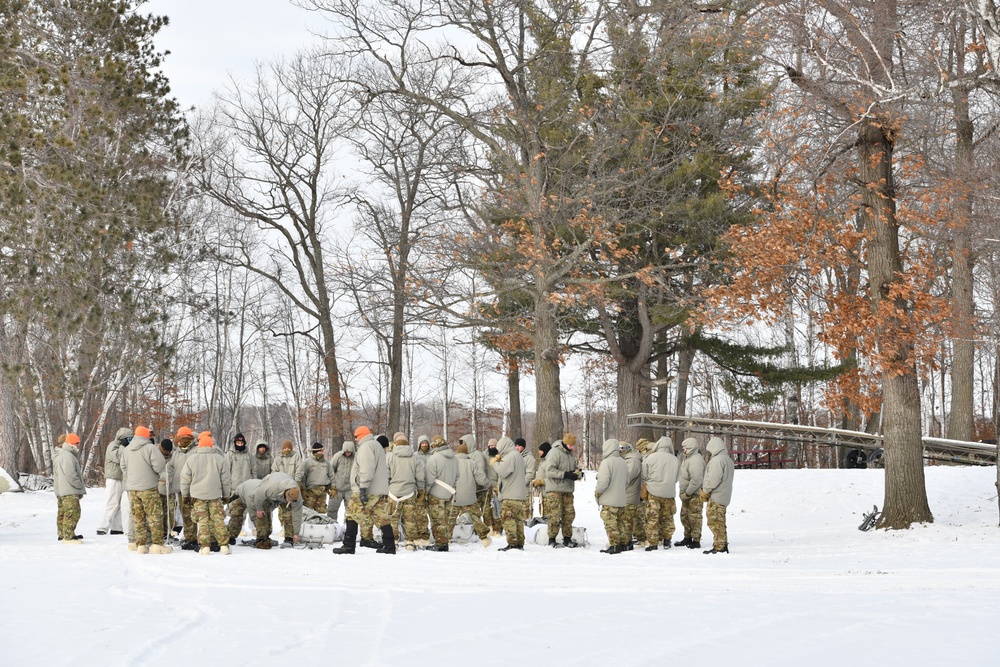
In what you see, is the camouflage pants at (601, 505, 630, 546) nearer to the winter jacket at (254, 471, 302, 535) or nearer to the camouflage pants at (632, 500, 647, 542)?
the camouflage pants at (632, 500, 647, 542)

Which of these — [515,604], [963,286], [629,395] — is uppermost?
[963,286]

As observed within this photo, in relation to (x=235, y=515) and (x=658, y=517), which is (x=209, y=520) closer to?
(x=235, y=515)

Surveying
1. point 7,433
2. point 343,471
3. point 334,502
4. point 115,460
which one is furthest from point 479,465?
point 7,433

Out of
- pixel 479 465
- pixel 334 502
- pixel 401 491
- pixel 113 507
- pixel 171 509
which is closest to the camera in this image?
pixel 401 491

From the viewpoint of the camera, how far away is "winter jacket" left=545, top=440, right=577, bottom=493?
15172mm

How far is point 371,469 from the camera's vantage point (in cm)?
1448

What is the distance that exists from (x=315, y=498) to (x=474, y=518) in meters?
3.05

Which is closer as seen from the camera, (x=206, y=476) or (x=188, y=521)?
(x=206, y=476)

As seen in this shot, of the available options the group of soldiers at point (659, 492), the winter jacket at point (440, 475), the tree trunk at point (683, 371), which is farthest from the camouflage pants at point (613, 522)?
the tree trunk at point (683, 371)

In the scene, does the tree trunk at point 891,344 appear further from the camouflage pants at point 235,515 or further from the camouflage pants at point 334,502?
the camouflage pants at point 235,515

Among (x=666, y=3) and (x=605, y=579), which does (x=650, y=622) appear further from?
(x=666, y=3)

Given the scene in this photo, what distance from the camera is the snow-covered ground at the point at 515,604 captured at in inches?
280

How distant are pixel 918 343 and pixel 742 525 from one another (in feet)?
16.5

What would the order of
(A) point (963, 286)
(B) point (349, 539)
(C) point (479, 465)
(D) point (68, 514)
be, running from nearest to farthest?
(B) point (349, 539)
(D) point (68, 514)
(C) point (479, 465)
(A) point (963, 286)
